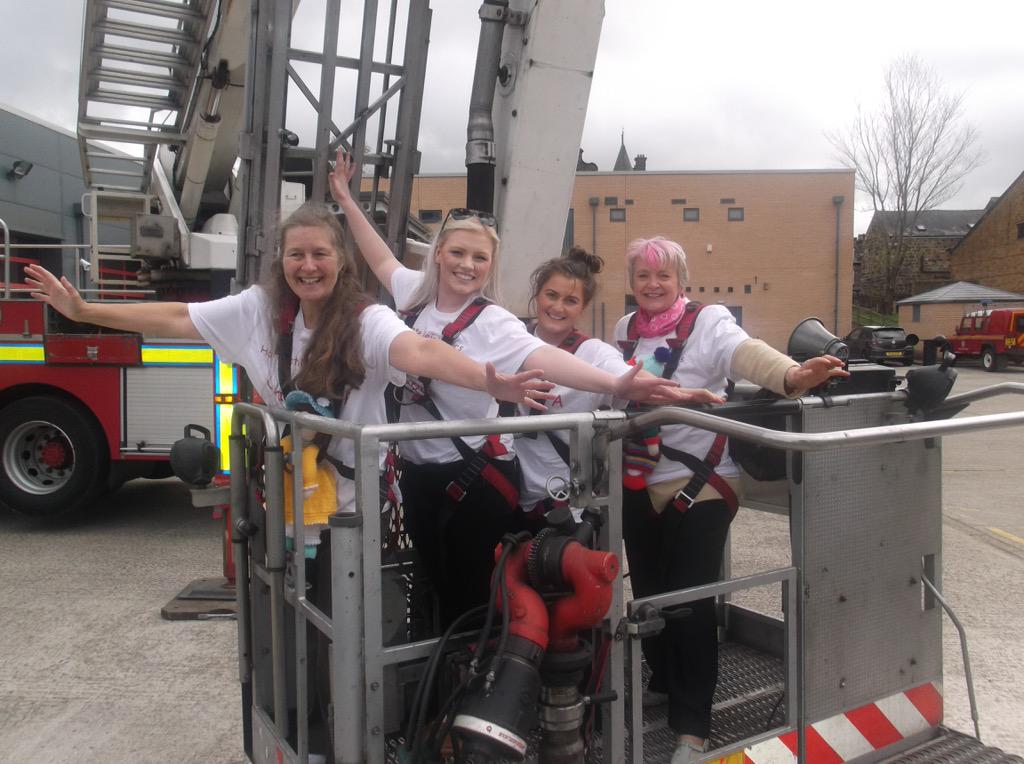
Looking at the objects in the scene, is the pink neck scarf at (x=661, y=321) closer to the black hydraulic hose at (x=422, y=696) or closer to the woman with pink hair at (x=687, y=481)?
the woman with pink hair at (x=687, y=481)

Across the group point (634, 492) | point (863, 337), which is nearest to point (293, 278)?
point (634, 492)

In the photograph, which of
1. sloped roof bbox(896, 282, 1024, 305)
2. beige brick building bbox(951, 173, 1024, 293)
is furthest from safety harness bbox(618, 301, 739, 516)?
beige brick building bbox(951, 173, 1024, 293)

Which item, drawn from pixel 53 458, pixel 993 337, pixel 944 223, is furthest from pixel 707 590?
pixel 944 223

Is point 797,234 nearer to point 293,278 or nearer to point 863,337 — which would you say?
point 863,337

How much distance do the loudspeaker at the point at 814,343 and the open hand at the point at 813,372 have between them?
0.20 m

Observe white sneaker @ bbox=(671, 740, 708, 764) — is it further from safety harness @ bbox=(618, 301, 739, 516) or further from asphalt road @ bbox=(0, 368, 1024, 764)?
asphalt road @ bbox=(0, 368, 1024, 764)

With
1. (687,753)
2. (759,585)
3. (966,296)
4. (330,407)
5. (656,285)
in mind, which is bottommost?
(687,753)

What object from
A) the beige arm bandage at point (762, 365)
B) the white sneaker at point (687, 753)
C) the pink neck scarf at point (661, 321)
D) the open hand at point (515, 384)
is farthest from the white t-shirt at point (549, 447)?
the white sneaker at point (687, 753)

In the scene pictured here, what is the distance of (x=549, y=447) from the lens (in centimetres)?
271

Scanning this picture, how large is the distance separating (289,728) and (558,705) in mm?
809

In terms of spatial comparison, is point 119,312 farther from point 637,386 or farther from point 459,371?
point 637,386

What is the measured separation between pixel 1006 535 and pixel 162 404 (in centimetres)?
682

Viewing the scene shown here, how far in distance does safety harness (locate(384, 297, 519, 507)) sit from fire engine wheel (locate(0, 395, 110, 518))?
16.1ft

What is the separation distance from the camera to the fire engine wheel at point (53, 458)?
6.42 meters
